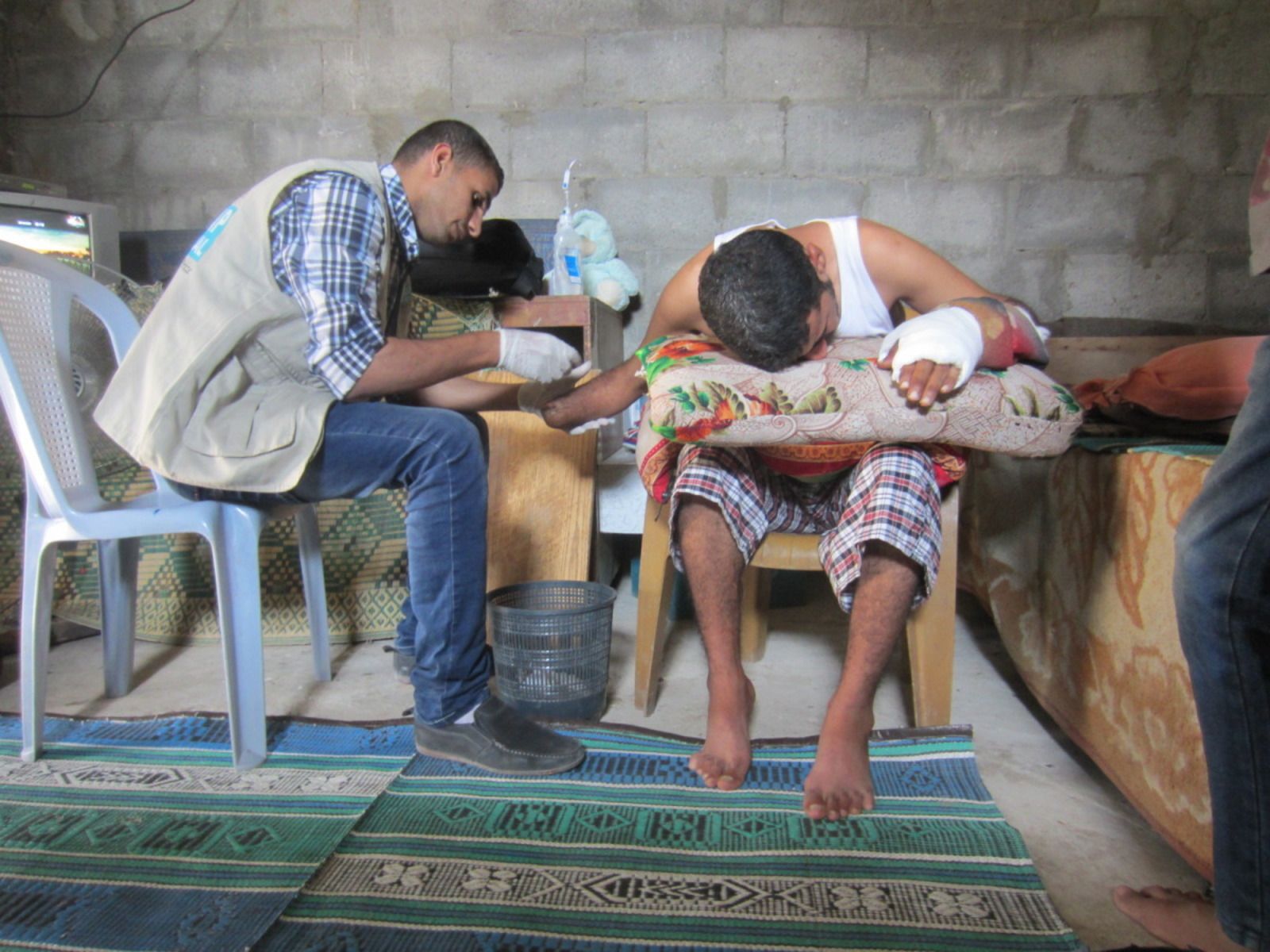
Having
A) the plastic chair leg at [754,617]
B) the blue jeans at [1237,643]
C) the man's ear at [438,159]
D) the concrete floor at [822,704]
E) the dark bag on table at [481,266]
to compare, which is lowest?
the concrete floor at [822,704]

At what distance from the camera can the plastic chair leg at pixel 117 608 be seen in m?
1.73

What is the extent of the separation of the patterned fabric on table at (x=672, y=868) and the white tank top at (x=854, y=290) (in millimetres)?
768

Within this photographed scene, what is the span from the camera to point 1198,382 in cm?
135

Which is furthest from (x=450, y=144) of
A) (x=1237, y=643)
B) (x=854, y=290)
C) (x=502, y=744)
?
(x=1237, y=643)

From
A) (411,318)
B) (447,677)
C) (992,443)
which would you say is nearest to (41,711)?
(447,677)

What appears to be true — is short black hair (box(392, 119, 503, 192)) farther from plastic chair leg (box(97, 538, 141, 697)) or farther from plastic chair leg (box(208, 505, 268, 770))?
plastic chair leg (box(97, 538, 141, 697))

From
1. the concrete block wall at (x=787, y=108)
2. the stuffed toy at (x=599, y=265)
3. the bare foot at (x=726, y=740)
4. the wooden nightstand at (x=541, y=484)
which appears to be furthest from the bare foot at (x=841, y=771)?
the concrete block wall at (x=787, y=108)

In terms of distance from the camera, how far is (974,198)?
2.66m

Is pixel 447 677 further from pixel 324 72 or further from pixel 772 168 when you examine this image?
pixel 324 72

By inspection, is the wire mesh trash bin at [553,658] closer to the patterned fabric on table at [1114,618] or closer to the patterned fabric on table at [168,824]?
the patterned fabric on table at [168,824]

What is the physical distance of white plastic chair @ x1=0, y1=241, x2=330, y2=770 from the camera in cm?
140

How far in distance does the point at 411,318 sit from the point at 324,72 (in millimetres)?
1112

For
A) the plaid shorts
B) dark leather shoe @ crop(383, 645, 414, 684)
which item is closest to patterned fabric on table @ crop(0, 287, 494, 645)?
dark leather shoe @ crop(383, 645, 414, 684)

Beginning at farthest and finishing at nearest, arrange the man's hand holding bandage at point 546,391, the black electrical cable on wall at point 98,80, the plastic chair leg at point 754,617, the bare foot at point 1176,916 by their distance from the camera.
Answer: the black electrical cable on wall at point 98,80
the plastic chair leg at point 754,617
the man's hand holding bandage at point 546,391
the bare foot at point 1176,916
